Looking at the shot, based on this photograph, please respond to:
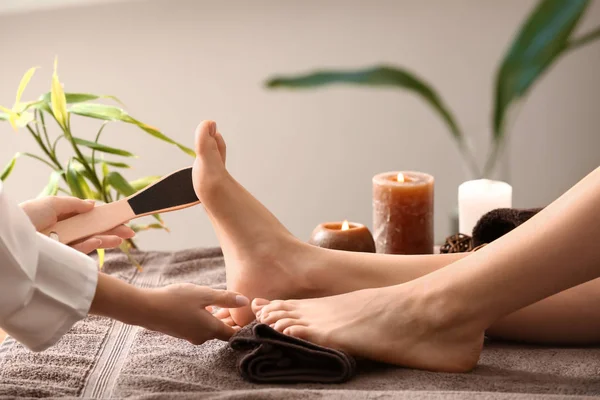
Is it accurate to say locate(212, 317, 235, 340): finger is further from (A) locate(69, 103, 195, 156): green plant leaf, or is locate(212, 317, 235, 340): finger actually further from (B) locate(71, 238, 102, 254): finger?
(A) locate(69, 103, 195, 156): green plant leaf

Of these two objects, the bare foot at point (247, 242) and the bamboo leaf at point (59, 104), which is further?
the bamboo leaf at point (59, 104)

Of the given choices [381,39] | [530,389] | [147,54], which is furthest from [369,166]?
[530,389]

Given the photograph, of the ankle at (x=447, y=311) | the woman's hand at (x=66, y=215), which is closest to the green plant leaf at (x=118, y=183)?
the woman's hand at (x=66, y=215)

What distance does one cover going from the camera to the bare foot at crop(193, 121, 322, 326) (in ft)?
3.20

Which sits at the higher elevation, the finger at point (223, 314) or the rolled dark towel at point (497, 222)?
the rolled dark towel at point (497, 222)

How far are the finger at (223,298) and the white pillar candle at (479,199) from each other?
508 mm

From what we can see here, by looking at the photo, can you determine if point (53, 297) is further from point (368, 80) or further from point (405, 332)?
point (368, 80)

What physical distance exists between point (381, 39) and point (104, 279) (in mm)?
1492

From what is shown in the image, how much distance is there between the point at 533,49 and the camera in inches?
86.0

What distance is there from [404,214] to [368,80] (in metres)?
1.04

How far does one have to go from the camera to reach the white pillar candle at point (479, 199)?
1234 mm

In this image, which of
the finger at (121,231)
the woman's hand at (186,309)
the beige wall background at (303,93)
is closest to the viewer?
the woman's hand at (186,309)

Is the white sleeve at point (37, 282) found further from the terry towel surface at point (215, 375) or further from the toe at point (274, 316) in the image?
the toe at point (274, 316)

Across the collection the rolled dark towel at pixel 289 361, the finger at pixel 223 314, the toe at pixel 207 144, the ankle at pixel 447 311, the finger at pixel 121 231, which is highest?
the toe at pixel 207 144
